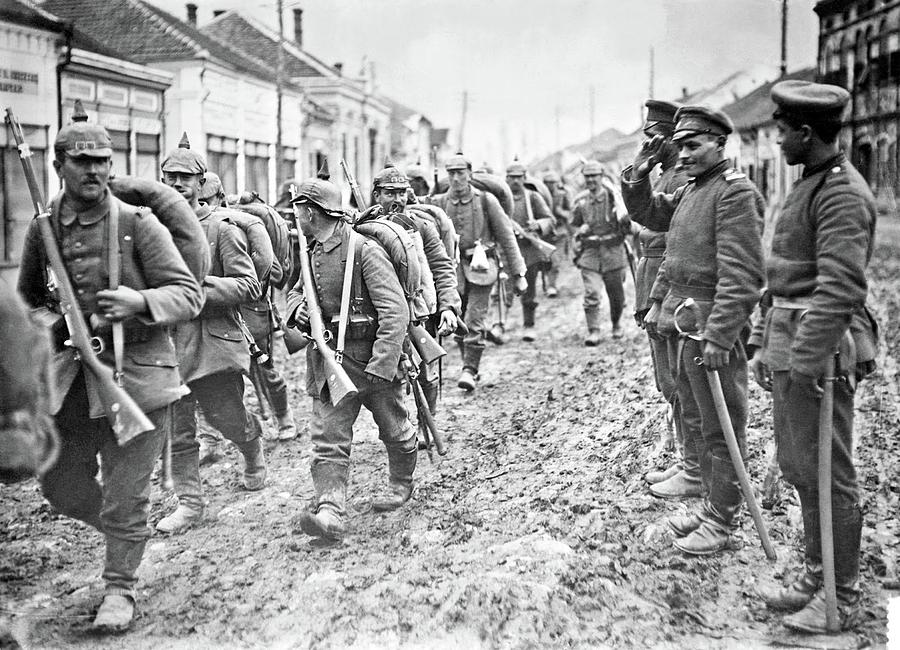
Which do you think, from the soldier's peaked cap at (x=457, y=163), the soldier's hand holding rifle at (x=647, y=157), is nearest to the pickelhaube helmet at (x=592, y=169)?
the soldier's peaked cap at (x=457, y=163)

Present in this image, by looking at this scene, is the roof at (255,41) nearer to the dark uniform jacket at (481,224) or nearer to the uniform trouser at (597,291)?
the uniform trouser at (597,291)

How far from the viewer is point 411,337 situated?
6.51 meters

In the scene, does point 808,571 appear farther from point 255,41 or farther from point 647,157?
point 255,41

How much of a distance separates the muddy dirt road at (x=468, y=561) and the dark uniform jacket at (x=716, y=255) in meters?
1.23

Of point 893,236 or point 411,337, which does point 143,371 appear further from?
point 893,236

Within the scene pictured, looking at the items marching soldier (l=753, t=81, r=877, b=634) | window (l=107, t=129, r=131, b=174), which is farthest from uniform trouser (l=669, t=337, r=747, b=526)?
window (l=107, t=129, r=131, b=174)

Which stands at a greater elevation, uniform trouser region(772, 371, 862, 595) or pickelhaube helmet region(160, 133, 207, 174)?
pickelhaube helmet region(160, 133, 207, 174)

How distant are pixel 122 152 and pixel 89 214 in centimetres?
1742

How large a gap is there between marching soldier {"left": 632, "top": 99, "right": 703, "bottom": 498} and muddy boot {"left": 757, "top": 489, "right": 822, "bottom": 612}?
1.21m

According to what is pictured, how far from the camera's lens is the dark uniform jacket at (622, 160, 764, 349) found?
4.77 m

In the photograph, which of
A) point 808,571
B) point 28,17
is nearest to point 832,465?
point 808,571

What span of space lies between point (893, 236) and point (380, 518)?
2149 cm

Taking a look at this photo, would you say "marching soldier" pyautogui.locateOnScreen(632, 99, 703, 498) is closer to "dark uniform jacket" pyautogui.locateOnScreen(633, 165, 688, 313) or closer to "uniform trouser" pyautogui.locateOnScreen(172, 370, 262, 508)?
"dark uniform jacket" pyautogui.locateOnScreen(633, 165, 688, 313)

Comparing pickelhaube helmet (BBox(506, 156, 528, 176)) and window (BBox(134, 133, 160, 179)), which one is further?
window (BBox(134, 133, 160, 179))
